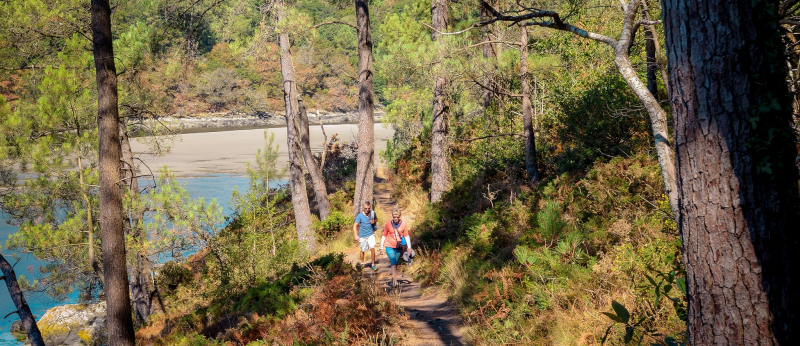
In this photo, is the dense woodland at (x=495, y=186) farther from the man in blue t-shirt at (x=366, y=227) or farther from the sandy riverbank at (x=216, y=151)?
the sandy riverbank at (x=216, y=151)

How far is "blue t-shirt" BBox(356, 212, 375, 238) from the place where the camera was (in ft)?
32.9

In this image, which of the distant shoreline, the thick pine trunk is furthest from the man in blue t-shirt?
the distant shoreline

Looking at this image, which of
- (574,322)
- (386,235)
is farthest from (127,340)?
(574,322)

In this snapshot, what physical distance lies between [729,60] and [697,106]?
25 centimetres

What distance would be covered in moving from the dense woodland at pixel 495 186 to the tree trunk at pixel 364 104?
62 millimetres

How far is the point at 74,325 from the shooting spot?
15.9 meters

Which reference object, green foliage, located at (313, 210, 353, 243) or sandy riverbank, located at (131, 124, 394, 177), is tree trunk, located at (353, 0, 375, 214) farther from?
sandy riverbank, located at (131, 124, 394, 177)

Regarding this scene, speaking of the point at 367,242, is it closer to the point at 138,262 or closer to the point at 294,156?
the point at 294,156

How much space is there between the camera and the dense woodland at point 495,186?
102 inches

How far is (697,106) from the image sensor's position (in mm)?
2672

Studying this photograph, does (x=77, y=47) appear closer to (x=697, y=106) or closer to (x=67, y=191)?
(x=67, y=191)

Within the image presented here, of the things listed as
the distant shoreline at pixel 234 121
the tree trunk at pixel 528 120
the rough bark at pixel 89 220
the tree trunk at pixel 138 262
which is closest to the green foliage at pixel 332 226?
the tree trunk at pixel 138 262

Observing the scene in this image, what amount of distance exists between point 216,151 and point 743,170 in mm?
43191

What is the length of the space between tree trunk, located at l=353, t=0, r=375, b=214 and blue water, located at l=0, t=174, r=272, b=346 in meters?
3.86
